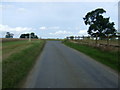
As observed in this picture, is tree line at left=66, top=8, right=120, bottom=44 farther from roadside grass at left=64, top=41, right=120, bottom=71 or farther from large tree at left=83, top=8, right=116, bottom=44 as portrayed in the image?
roadside grass at left=64, top=41, right=120, bottom=71

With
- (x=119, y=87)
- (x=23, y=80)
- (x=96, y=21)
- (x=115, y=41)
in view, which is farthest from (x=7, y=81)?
(x=96, y=21)

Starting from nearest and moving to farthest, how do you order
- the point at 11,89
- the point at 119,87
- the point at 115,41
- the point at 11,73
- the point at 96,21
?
1. the point at 11,89
2. the point at 119,87
3. the point at 11,73
4. the point at 115,41
5. the point at 96,21

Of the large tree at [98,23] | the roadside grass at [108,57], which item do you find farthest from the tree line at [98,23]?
the roadside grass at [108,57]

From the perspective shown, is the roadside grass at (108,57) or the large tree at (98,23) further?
the large tree at (98,23)

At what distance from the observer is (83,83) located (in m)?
5.13

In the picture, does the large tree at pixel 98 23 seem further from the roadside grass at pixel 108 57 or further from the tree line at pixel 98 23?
the roadside grass at pixel 108 57

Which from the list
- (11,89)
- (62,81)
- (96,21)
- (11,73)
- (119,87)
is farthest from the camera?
(96,21)

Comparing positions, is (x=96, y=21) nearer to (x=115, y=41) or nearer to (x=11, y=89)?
(x=115, y=41)

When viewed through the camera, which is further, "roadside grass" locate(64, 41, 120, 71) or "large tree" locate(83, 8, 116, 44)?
"large tree" locate(83, 8, 116, 44)

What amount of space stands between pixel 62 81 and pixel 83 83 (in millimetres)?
744

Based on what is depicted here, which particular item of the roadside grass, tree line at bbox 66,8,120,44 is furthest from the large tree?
the roadside grass

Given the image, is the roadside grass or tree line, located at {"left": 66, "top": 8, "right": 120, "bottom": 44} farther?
tree line, located at {"left": 66, "top": 8, "right": 120, "bottom": 44}

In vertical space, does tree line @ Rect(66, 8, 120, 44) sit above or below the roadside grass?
above

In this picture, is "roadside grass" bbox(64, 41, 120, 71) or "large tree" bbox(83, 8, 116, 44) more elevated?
"large tree" bbox(83, 8, 116, 44)
